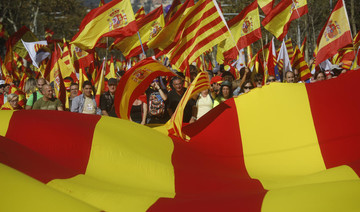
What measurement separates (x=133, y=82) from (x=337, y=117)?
271 cm

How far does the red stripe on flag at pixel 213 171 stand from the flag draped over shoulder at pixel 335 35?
5.21m

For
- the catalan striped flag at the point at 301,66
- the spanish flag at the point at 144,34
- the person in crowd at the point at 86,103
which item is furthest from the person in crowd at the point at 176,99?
the catalan striped flag at the point at 301,66

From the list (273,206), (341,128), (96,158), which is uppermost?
(96,158)

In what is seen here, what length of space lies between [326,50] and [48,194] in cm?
803

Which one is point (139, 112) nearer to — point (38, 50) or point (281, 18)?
point (281, 18)

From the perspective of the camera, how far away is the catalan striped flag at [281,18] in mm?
10820

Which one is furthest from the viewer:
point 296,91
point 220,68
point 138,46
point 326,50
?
point 220,68

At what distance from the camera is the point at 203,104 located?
7.45 meters

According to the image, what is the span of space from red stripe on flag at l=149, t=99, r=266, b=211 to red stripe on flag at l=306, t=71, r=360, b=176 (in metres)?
0.75

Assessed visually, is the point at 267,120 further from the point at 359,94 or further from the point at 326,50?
the point at 326,50

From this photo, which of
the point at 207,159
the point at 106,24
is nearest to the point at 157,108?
the point at 106,24

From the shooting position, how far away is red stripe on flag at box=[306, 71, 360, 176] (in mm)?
4477

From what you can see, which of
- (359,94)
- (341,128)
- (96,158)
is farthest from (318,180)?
(96,158)

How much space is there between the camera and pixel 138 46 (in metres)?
10.8
